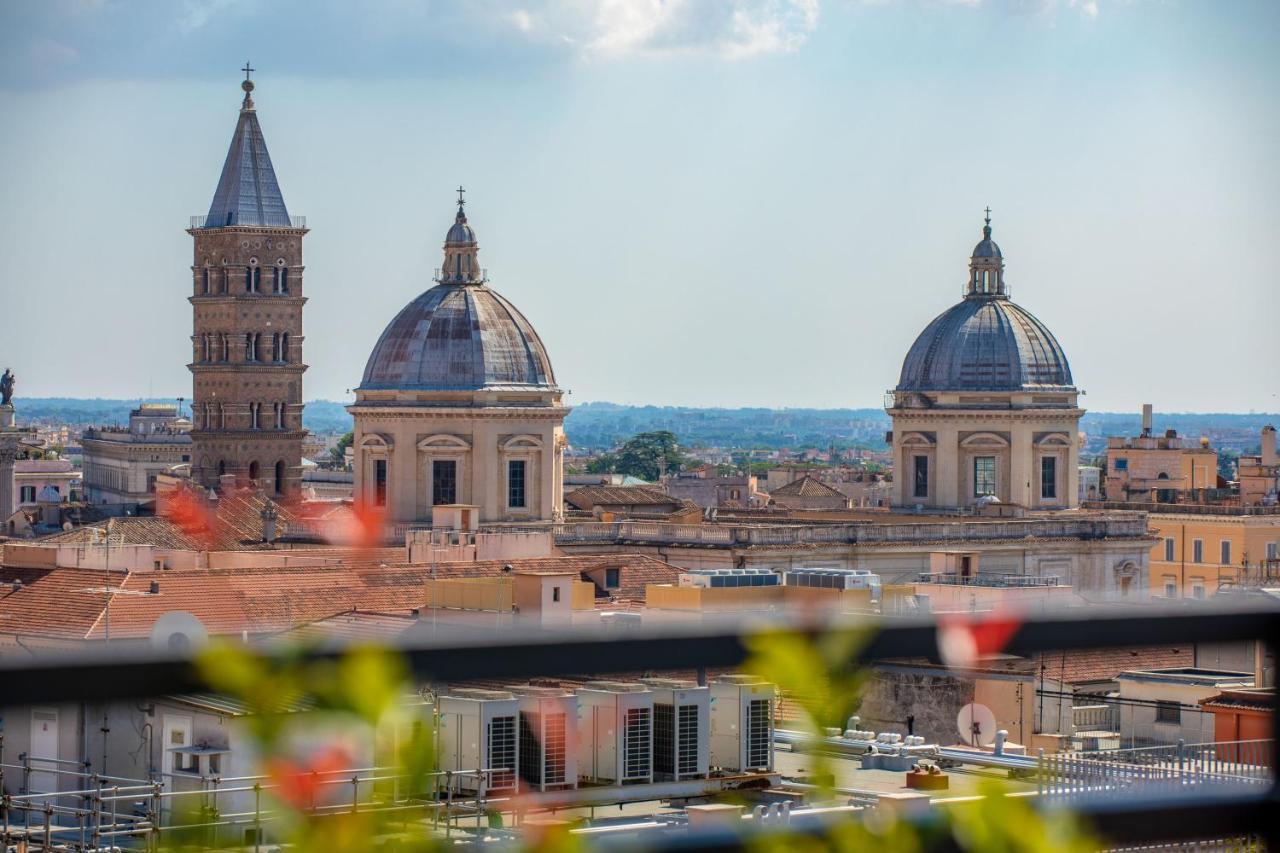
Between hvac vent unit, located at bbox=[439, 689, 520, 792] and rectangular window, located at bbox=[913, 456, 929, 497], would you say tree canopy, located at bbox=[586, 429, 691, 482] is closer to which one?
rectangular window, located at bbox=[913, 456, 929, 497]

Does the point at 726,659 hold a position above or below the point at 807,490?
above

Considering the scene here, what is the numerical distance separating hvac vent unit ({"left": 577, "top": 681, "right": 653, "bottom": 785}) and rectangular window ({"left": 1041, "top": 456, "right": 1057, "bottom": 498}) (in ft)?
130

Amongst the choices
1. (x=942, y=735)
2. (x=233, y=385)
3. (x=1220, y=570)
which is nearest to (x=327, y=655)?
(x=942, y=735)

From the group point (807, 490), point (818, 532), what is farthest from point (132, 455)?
point (818, 532)

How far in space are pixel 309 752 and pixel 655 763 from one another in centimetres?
2034

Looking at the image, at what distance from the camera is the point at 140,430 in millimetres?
140125

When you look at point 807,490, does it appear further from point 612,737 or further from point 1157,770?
point 1157,770

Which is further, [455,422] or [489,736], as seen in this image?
[455,422]

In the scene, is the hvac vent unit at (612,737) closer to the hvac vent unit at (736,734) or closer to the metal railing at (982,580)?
the hvac vent unit at (736,734)

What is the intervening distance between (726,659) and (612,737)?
793 inches

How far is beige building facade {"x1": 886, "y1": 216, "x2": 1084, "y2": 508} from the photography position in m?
63.8

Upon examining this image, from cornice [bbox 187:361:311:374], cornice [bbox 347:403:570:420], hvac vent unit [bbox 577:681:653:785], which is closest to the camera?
hvac vent unit [bbox 577:681:653:785]

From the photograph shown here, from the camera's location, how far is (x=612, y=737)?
23766 mm

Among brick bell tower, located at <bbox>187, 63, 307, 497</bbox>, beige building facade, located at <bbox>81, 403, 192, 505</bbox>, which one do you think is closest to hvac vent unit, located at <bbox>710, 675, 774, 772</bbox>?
brick bell tower, located at <bbox>187, 63, 307, 497</bbox>
